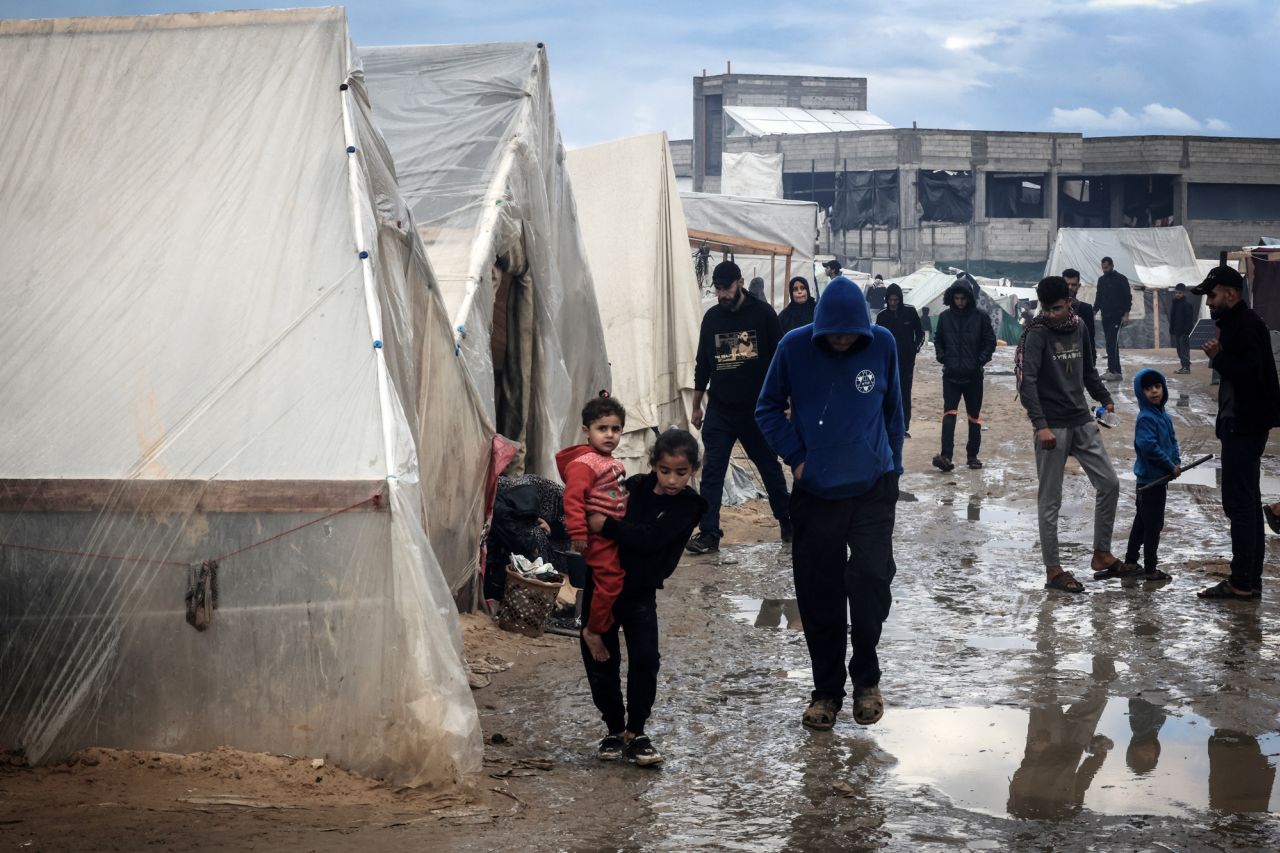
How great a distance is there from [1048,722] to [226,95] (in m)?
4.30

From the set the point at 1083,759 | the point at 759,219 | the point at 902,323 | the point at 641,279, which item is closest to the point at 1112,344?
the point at 759,219

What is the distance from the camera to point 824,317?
515cm

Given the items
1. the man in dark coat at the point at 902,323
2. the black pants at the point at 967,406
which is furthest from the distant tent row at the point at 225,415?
the man in dark coat at the point at 902,323

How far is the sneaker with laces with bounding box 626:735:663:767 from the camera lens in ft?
15.4

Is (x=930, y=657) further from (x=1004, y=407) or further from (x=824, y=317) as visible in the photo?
(x=1004, y=407)

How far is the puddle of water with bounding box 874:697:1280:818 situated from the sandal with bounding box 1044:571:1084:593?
2.18 m

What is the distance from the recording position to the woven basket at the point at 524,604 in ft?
22.3

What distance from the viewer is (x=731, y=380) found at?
29.4 ft

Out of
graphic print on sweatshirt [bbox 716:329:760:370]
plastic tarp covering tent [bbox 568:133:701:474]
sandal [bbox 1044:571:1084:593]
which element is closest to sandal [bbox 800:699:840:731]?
sandal [bbox 1044:571:1084:593]

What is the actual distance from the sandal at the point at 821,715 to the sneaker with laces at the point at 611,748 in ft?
2.51

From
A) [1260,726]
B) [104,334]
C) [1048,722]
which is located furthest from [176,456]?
[1260,726]

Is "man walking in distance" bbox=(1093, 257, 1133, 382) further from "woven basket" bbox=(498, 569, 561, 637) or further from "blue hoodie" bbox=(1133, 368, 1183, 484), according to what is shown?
"woven basket" bbox=(498, 569, 561, 637)

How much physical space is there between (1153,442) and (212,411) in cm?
553

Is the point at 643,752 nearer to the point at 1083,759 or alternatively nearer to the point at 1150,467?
the point at 1083,759
